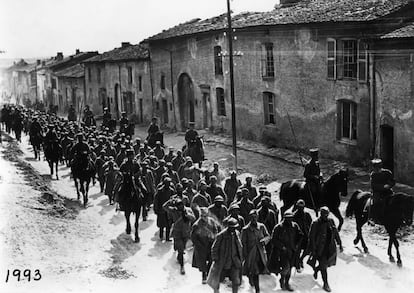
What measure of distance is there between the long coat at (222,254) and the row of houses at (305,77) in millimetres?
10495

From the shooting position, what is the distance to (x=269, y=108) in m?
27.2

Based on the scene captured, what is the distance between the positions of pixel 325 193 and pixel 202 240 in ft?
14.6

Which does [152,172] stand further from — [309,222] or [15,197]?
[309,222]

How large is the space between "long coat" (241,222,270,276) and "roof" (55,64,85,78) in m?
45.1

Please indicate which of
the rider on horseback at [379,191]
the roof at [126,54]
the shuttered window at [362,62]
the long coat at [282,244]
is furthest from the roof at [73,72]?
the long coat at [282,244]

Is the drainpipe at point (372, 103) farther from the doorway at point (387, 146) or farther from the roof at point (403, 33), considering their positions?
the roof at point (403, 33)

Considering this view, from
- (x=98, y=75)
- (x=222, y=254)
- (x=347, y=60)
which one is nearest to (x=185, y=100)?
(x=347, y=60)

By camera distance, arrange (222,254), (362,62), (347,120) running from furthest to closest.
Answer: (347,120) → (362,62) → (222,254)

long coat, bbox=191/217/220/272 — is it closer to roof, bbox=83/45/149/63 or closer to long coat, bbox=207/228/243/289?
long coat, bbox=207/228/243/289

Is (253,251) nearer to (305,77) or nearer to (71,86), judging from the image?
(305,77)

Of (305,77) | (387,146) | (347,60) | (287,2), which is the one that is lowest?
(387,146)

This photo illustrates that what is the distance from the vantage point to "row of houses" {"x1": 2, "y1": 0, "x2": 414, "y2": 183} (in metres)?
19.0

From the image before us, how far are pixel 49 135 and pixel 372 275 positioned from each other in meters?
14.8

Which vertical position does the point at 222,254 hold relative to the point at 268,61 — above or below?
below
